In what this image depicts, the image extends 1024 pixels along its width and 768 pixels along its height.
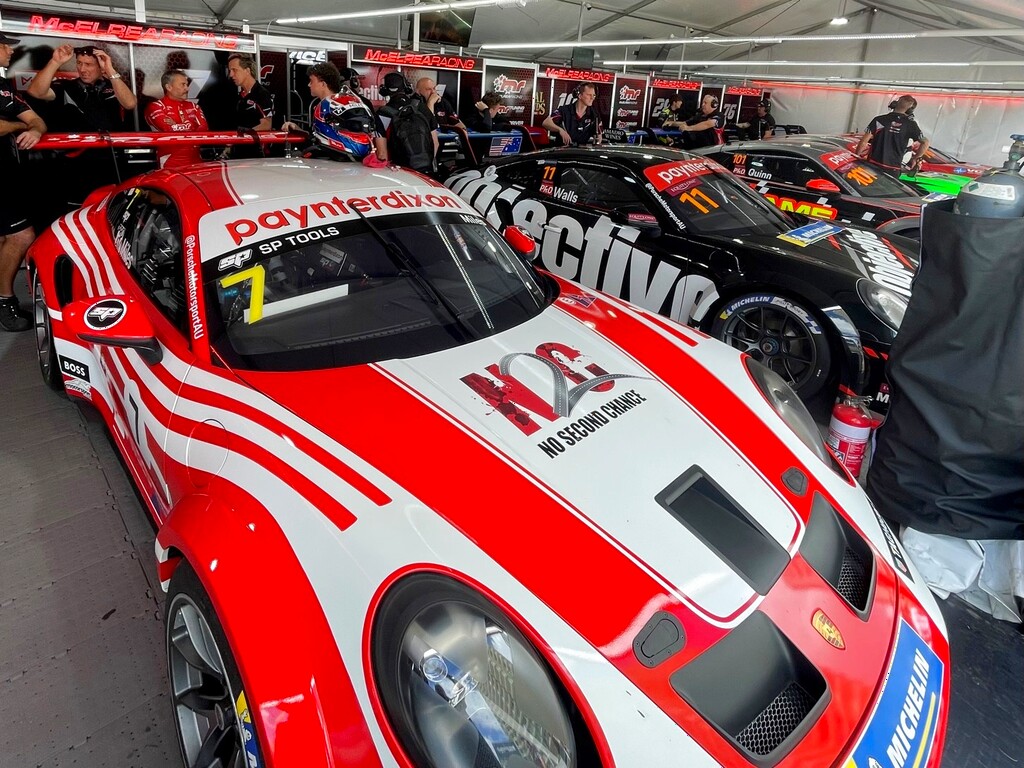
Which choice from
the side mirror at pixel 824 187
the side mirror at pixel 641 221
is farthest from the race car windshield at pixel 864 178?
the side mirror at pixel 641 221

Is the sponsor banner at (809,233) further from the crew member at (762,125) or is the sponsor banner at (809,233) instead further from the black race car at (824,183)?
the crew member at (762,125)

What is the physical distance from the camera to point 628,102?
577 inches

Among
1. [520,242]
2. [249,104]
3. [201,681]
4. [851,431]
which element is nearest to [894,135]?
[851,431]

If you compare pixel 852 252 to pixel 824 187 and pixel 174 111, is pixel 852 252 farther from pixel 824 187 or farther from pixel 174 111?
pixel 174 111

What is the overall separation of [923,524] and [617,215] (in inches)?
92.6

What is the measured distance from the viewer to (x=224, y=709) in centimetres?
138

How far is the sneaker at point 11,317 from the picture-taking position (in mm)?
3893

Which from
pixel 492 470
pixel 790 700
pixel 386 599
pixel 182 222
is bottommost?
pixel 790 700

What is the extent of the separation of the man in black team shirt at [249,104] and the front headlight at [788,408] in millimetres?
5676

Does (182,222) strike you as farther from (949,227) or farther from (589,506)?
(949,227)

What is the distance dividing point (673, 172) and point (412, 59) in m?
7.04

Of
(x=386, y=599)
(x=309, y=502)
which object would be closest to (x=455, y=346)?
(x=309, y=502)

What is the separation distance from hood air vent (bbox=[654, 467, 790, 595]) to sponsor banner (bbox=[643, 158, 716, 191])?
273 centimetres

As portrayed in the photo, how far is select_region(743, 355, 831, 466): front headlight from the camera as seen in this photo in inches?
71.0
